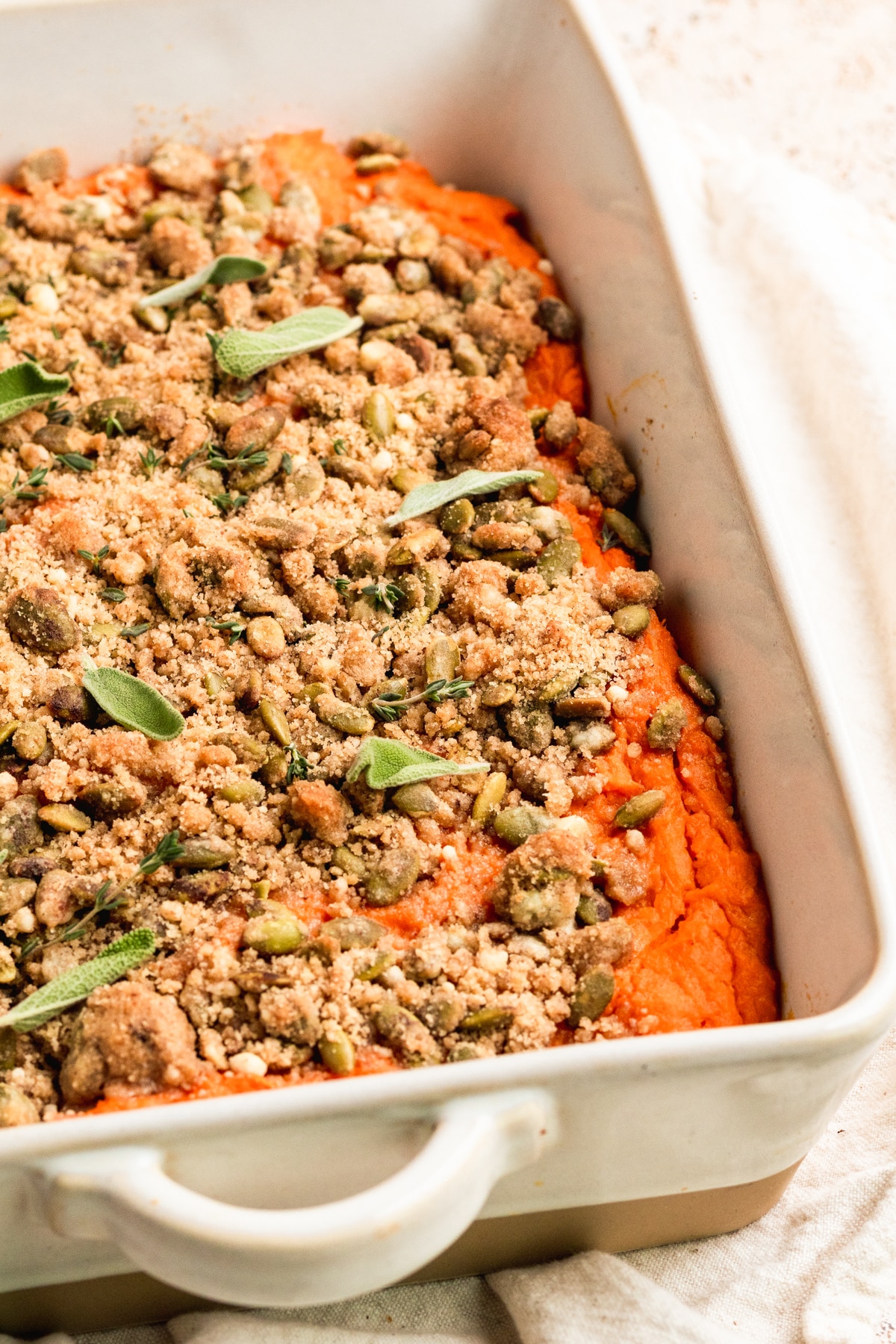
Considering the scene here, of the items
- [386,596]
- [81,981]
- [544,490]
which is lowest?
[81,981]

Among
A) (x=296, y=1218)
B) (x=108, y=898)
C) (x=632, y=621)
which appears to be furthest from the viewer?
(x=632, y=621)

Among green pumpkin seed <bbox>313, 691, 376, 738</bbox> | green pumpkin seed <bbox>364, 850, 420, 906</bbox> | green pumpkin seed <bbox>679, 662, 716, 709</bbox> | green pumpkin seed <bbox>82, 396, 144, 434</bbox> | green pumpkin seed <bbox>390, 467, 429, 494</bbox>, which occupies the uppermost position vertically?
green pumpkin seed <bbox>679, 662, 716, 709</bbox>

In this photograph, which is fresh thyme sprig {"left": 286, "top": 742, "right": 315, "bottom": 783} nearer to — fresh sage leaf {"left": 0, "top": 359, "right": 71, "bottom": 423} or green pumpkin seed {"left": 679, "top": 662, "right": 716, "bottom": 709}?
green pumpkin seed {"left": 679, "top": 662, "right": 716, "bottom": 709}

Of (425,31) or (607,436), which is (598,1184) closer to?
(607,436)

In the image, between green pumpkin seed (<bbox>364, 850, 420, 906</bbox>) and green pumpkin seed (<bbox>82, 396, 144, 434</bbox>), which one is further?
green pumpkin seed (<bbox>82, 396, 144, 434</bbox>)

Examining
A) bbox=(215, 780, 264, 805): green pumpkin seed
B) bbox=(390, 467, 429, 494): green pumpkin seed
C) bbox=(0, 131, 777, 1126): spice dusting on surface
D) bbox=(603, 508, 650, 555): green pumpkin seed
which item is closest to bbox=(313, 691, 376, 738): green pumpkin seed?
bbox=(0, 131, 777, 1126): spice dusting on surface

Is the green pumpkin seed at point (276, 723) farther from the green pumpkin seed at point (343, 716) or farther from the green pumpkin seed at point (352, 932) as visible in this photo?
the green pumpkin seed at point (352, 932)

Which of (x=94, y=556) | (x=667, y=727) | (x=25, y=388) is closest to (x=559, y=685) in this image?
(x=667, y=727)

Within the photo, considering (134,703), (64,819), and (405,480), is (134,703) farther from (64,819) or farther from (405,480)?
(405,480)

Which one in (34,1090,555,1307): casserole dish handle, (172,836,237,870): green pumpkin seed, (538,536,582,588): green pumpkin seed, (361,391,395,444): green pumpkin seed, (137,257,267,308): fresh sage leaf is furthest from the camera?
(137,257,267,308): fresh sage leaf
